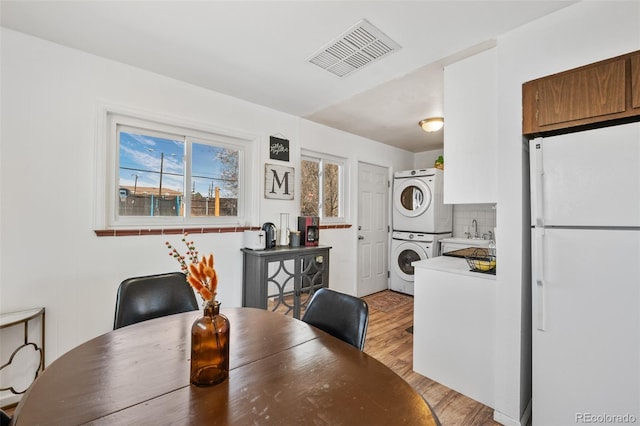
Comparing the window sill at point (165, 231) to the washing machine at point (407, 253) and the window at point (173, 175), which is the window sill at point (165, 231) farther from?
the washing machine at point (407, 253)

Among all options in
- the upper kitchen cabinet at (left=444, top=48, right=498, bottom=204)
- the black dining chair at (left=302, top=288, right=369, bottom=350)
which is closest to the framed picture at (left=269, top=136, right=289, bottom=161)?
the upper kitchen cabinet at (left=444, top=48, right=498, bottom=204)

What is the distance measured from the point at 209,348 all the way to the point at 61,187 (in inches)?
73.3

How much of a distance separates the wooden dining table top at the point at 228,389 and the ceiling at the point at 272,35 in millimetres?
1735

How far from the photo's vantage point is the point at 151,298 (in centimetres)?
160

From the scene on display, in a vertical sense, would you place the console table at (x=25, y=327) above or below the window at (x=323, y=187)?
below

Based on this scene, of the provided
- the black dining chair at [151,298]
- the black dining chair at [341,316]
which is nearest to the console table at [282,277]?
the black dining chair at [151,298]

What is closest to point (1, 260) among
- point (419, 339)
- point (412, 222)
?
point (419, 339)

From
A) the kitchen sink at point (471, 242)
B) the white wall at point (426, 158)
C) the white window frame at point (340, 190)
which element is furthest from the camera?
the white wall at point (426, 158)

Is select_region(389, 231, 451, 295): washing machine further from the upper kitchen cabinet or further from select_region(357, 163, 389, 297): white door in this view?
the upper kitchen cabinet

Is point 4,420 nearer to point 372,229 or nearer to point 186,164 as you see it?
point 186,164

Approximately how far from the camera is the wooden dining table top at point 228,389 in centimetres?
75

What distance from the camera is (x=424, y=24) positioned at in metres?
1.70

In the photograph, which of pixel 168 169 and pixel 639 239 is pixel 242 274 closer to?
pixel 168 169

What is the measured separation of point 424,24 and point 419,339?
2.18 metres
